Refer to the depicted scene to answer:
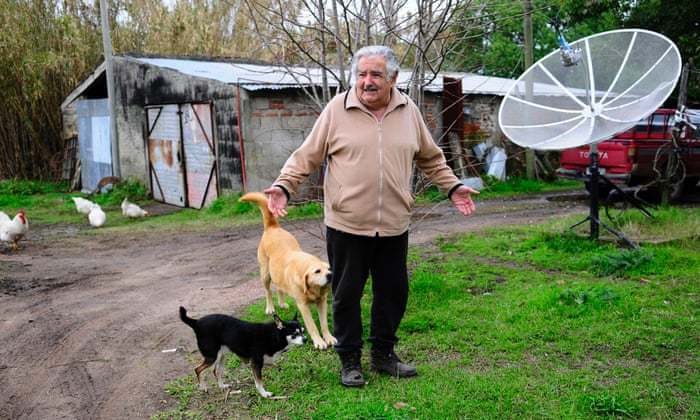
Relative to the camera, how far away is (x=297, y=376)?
15.1 ft

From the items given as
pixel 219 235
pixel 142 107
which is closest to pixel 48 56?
pixel 142 107

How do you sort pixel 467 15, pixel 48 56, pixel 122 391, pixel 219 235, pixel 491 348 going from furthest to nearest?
pixel 48 56 → pixel 219 235 → pixel 467 15 → pixel 491 348 → pixel 122 391

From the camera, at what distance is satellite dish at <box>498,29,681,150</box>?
7.46 meters

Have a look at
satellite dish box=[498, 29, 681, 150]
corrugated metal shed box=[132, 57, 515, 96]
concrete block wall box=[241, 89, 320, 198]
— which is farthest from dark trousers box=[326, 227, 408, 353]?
concrete block wall box=[241, 89, 320, 198]

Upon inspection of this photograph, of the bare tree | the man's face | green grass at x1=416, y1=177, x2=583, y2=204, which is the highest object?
the bare tree

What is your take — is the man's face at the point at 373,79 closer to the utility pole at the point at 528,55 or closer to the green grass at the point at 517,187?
the utility pole at the point at 528,55

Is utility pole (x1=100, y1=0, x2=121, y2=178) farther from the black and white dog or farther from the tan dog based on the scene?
the black and white dog

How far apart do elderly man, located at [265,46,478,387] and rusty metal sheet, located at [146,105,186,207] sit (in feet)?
37.5

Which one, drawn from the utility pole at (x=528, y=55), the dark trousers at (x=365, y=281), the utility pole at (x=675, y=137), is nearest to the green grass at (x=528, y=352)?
the dark trousers at (x=365, y=281)

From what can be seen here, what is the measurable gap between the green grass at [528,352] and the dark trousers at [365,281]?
0.33 metres

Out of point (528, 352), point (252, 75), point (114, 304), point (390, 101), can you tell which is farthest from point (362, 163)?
point (252, 75)

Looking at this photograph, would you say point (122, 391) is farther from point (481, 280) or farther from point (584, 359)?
point (481, 280)

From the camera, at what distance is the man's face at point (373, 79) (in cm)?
406

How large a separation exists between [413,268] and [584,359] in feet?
9.59
